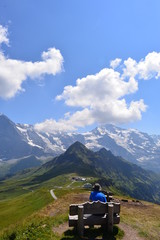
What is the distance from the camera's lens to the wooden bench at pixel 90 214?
1680 cm

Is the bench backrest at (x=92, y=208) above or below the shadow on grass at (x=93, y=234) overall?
above

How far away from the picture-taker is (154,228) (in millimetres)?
22984

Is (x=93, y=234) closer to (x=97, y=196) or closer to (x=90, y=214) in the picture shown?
(x=90, y=214)

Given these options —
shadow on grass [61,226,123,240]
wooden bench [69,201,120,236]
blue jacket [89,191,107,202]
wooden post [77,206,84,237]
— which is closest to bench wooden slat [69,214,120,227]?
wooden bench [69,201,120,236]

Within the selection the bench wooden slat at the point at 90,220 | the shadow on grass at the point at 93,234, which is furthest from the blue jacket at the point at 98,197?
the shadow on grass at the point at 93,234

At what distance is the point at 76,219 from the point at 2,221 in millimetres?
70493

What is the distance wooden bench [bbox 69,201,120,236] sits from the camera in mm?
16795

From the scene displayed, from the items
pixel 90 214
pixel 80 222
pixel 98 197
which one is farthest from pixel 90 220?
pixel 98 197

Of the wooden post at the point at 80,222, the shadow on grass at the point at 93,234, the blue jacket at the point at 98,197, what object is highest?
the blue jacket at the point at 98,197

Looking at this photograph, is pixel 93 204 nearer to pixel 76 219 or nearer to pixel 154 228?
pixel 76 219

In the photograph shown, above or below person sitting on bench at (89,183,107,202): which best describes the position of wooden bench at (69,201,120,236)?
below

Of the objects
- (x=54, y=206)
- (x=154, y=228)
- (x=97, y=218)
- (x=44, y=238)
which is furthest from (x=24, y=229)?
(x=54, y=206)

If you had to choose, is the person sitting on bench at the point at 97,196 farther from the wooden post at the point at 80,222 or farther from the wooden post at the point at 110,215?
the wooden post at the point at 80,222

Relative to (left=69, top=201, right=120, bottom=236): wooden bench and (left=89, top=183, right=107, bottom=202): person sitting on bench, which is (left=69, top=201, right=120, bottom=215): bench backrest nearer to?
(left=69, top=201, right=120, bottom=236): wooden bench
